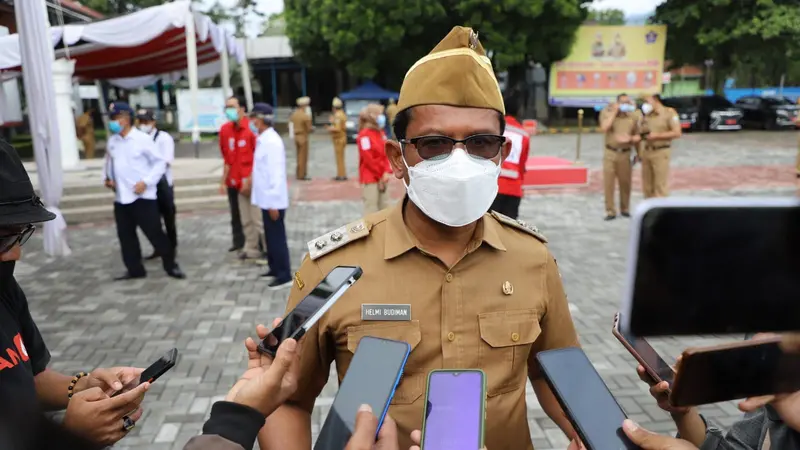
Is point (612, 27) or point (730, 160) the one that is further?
point (612, 27)

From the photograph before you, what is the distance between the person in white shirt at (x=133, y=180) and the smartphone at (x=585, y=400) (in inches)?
238

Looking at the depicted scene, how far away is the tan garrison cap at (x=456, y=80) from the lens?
1.59m

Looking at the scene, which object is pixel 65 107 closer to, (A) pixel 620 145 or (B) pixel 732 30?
(A) pixel 620 145

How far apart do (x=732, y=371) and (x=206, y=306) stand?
5637 mm

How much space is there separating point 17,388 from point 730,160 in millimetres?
18177

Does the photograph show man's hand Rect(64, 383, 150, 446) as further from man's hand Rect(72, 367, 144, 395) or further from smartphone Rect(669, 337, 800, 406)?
smartphone Rect(669, 337, 800, 406)

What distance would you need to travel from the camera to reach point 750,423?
1.56m

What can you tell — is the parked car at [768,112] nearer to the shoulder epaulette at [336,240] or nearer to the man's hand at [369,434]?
the shoulder epaulette at [336,240]

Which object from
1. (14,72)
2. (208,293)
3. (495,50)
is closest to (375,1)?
(495,50)

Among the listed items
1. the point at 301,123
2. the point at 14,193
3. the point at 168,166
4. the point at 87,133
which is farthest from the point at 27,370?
the point at 87,133

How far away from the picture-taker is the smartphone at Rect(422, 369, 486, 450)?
3.83 feet

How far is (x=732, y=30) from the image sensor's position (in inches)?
1011

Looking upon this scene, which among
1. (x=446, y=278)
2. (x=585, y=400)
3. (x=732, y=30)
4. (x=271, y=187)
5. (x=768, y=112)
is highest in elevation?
(x=732, y=30)

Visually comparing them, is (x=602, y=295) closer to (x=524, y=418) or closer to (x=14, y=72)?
(x=524, y=418)
